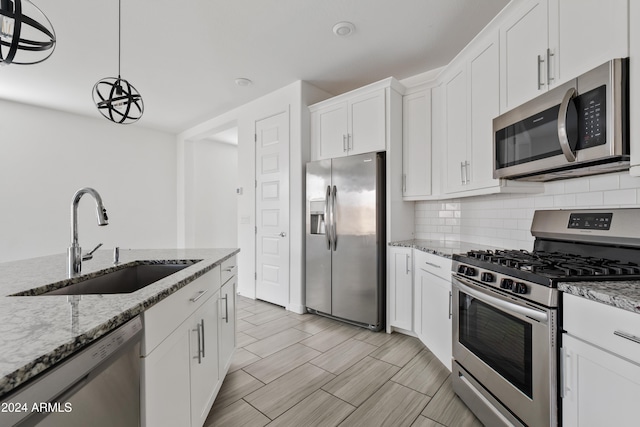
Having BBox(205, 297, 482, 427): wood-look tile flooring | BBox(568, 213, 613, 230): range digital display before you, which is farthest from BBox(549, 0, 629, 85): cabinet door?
BBox(205, 297, 482, 427): wood-look tile flooring

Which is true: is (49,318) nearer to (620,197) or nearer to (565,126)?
(565,126)

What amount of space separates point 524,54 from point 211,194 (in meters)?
5.96

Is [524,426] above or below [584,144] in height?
below

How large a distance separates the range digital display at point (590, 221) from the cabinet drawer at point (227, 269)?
86.5 inches

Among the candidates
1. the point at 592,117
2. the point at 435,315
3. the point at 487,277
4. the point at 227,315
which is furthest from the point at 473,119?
the point at 227,315

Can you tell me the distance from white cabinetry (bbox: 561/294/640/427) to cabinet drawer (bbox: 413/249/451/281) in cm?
99

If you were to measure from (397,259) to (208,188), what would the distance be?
4.87m

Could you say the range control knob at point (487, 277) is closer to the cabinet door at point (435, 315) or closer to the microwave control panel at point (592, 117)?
the cabinet door at point (435, 315)

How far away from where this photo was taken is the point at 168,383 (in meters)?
1.12

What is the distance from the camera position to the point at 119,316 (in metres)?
0.82

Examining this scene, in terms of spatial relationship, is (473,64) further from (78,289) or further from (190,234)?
(190,234)

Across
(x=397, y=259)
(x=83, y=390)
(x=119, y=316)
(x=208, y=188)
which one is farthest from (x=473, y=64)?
(x=208, y=188)

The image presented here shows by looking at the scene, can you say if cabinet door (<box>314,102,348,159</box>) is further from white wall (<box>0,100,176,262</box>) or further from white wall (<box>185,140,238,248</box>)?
white wall (<box>0,100,176,262</box>)

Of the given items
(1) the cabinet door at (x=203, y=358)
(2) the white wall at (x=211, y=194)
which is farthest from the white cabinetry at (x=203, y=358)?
(2) the white wall at (x=211, y=194)
